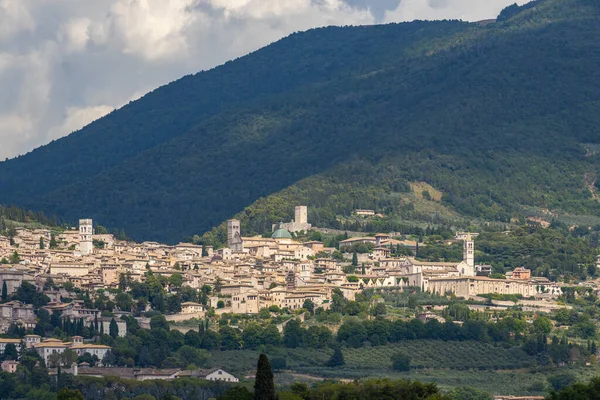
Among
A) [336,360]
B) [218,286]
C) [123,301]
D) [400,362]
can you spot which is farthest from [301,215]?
[400,362]

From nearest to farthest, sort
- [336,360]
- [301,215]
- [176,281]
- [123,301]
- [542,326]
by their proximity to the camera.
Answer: [336,360] < [123,301] < [542,326] < [176,281] < [301,215]

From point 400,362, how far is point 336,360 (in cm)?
400

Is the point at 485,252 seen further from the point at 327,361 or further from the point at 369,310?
the point at 327,361

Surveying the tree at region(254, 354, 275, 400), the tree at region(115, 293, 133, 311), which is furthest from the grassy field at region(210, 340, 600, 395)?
the tree at region(254, 354, 275, 400)

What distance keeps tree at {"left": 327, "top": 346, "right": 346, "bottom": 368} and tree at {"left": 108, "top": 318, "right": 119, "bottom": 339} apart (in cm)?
1364

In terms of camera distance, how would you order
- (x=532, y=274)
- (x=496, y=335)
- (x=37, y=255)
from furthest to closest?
1. (x=532, y=274)
2. (x=37, y=255)
3. (x=496, y=335)

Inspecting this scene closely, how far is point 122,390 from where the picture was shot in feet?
357

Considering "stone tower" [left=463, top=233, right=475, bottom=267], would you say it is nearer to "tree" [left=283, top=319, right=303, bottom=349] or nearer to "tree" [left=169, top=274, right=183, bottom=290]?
"tree" [left=169, top=274, right=183, bottom=290]

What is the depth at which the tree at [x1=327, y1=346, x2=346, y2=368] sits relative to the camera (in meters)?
123

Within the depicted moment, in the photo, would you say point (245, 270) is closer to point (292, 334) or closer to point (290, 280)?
point (290, 280)

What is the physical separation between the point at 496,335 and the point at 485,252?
36882 millimetres

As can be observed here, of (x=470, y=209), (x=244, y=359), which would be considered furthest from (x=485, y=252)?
(x=244, y=359)

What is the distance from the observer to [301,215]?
178625 millimetres

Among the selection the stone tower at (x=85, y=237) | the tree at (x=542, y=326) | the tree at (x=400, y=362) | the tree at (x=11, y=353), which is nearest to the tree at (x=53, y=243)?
the stone tower at (x=85, y=237)
